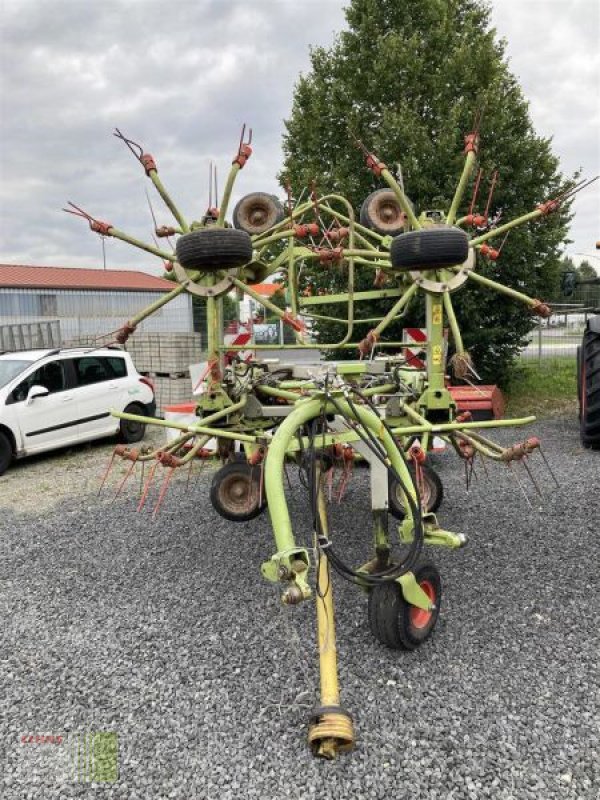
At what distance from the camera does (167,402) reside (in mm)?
10305

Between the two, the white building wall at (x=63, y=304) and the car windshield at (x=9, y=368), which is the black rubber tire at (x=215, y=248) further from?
the white building wall at (x=63, y=304)

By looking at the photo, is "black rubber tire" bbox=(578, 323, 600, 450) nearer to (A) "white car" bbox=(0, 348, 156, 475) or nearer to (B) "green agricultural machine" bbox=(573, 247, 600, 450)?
(B) "green agricultural machine" bbox=(573, 247, 600, 450)

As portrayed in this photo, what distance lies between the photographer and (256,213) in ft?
16.5

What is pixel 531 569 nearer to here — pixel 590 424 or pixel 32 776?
pixel 32 776

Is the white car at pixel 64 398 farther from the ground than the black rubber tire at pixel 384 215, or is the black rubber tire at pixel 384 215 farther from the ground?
the black rubber tire at pixel 384 215

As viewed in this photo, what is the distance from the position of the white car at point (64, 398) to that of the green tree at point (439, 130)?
333cm

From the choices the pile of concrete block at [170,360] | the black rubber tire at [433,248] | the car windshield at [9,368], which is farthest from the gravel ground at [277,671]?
the pile of concrete block at [170,360]

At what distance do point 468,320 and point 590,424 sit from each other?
3.43 metres

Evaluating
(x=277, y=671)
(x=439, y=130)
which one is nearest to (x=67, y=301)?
(x=439, y=130)

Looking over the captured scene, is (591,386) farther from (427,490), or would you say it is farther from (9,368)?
(9,368)

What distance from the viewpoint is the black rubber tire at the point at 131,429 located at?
9000 millimetres

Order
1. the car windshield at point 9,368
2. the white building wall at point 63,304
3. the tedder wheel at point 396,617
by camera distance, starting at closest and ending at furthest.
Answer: the tedder wheel at point 396,617, the car windshield at point 9,368, the white building wall at point 63,304

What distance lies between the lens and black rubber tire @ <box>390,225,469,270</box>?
3250mm

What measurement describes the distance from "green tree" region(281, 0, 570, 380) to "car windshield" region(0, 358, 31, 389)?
4.43 meters
